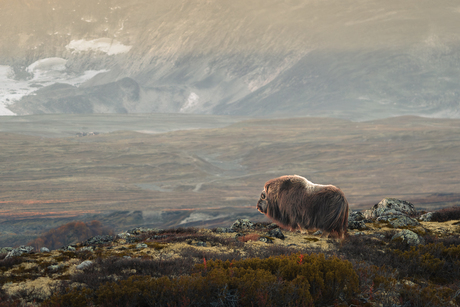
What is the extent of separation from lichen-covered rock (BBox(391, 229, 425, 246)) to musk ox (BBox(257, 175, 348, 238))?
4.63 ft

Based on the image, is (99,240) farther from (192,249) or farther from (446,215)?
(446,215)

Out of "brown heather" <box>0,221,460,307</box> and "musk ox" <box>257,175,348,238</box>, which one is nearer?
"brown heather" <box>0,221,460,307</box>

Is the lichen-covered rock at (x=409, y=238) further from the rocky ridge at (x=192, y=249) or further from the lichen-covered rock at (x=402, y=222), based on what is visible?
the lichen-covered rock at (x=402, y=222)

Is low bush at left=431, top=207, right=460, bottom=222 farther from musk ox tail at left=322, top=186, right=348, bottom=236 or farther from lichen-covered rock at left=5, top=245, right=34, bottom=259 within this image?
lichen-covered rock at left=5, top=245, right=34, bottom=259

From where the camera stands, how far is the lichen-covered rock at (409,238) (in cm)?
970

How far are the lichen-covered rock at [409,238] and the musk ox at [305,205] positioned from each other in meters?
1.41

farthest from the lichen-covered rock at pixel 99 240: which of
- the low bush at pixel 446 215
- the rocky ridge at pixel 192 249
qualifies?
the low bush at pixel 446 215

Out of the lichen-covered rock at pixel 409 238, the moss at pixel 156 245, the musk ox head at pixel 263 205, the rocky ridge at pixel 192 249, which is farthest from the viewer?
the musk ox head at pixel 263 205

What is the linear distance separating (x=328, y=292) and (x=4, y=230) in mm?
183272

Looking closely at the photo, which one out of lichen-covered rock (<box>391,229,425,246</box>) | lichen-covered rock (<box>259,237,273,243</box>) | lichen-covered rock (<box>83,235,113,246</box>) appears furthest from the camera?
lichen-covered rock (<box>83,235,113,246</box>)

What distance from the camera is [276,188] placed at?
1257cm

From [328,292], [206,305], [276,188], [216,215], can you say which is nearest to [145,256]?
[206,305]

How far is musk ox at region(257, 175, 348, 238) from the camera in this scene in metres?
10.9

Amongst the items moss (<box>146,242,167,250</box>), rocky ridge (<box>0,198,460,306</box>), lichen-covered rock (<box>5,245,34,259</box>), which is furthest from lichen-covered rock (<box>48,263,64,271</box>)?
moss (<box>146,242,167,250</box>)
